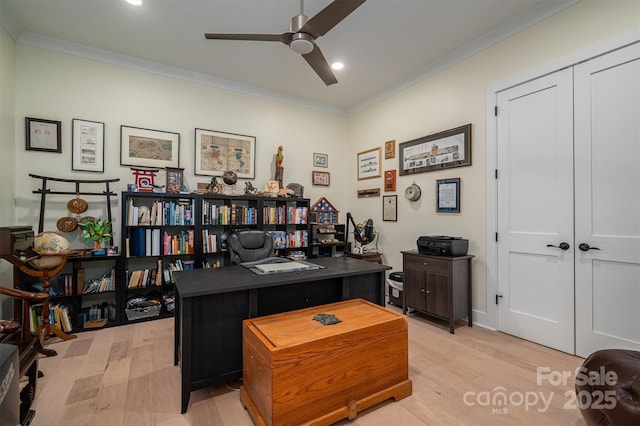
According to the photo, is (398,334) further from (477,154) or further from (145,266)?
(145,266)

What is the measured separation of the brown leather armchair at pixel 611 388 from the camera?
1.27 m

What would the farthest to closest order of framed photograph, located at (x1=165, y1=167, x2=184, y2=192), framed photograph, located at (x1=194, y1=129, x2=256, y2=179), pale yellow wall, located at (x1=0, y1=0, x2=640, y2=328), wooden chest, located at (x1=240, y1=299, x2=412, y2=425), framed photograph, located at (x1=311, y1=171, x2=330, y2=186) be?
1. framed photograph, located at (x1=311, y1=171, x2=330, y2=186)
2. framed photograph, located at (x1=194, y1=129, x2=256, y2=179)
3. framed photograph, located at (x1=165, y1=167, x2=184, y2=192)
4. pale yellow wall, located at (x1=0, y1=0, x2=640, y2=328)
5. wooden chest, located at (x1=240, y1=299, x2=412, y2=425)

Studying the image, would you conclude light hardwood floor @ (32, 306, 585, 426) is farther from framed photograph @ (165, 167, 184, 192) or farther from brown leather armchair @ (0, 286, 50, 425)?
framed photograph @ (165, 167, 184, 192)

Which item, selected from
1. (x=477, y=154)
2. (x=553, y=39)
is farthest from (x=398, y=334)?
(x=553, y=39)

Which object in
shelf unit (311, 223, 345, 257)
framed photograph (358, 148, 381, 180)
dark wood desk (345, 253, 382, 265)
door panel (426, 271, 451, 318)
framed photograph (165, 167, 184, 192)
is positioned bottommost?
door panel (426, 271, 451, 318)

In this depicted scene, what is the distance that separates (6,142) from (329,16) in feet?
10.7

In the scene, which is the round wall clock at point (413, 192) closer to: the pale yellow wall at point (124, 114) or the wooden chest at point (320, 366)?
the pale yellow wall at point (124, 114)

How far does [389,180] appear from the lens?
14.0 feet

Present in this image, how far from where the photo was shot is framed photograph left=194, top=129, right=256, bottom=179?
3893 millimetres

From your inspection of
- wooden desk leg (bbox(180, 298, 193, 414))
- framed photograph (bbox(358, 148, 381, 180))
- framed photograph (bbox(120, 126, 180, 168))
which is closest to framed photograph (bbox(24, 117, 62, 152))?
framed photograph (bbox(120, 126, 180, 168))

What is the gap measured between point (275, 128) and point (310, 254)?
2.03m

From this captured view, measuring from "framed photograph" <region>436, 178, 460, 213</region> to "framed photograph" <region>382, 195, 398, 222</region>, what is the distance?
2.32 ft

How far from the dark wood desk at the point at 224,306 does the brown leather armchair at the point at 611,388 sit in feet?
4.41

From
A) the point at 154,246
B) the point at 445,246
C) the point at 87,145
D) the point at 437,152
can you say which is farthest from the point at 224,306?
the point at 437,152
